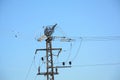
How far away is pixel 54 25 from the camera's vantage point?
47.8 metres

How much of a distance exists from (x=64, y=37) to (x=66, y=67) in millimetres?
3607

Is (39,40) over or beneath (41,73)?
over

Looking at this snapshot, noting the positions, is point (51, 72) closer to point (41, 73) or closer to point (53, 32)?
point (41, 73)

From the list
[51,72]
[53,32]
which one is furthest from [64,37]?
[51,72]

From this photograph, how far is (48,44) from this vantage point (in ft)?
158

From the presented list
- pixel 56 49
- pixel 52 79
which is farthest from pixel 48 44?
pixel 52 79

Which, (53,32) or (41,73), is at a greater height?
(53,32)

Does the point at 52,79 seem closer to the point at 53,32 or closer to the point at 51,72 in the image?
the point at 51,72

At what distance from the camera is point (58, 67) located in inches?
1853

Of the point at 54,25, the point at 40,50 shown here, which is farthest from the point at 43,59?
the point at 54,25

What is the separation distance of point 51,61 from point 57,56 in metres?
1.19

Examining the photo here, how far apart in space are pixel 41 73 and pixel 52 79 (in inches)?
57.6

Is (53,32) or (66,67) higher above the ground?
(53,32)

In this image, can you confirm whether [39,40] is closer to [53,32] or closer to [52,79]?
[53,32]
